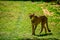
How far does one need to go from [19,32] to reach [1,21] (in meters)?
3.85

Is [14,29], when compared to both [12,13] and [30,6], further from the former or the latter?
[30,6]

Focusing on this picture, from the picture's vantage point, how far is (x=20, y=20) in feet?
65.5

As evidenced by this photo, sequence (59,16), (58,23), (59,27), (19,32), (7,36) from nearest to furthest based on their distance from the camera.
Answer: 1. (7,36)
2. (19,32)
3. (59,27)
4. (58,23)
5. (59,16)

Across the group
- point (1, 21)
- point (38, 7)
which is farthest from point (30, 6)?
point (1, 21)

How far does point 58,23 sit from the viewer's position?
19.1 metres

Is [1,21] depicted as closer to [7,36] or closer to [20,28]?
[20,28]

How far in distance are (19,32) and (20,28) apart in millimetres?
1333

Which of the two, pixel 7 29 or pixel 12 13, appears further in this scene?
pixel 12 13

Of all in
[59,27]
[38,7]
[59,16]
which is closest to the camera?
[59,27]

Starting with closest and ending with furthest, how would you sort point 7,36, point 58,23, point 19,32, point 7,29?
1. point 7,36
2. point 19,32
3. point 7,29
4. point 58,23

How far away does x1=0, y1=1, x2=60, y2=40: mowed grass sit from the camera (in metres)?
14.6

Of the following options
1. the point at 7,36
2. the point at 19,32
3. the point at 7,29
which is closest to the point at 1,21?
the point at 7,29

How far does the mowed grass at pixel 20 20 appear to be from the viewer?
14617 mm

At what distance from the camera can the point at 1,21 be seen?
762 inches
